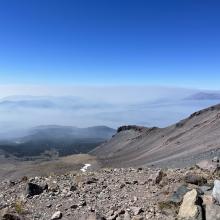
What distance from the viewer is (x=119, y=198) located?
707 inches

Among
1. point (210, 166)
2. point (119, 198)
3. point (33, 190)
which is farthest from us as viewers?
point (210, 166)

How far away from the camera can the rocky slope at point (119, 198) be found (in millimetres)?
15188

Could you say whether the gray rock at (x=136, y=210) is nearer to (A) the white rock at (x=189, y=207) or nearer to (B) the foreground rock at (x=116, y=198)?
(B) the foreground rock at (x=116, y=198)

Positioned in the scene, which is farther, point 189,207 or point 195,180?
point 195,180

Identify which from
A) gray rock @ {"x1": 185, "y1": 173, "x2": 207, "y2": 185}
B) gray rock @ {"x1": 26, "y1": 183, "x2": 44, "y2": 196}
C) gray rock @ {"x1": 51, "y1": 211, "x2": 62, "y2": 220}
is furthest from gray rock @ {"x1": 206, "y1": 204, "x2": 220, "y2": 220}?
A: gray rock @ {"x1": 26, "y1": 183, "x2": 44, "y2": 196}

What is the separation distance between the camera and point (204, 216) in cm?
1445

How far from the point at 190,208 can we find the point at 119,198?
4.10 metres

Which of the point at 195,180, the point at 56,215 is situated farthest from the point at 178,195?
the point at 56,215

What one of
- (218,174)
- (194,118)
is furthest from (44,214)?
(194,118)

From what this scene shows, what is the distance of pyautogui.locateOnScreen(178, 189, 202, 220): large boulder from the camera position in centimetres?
1441

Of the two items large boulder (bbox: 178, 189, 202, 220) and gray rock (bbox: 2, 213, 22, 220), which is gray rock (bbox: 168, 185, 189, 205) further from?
gray rock (bbox: 2, 213, 22, 220)

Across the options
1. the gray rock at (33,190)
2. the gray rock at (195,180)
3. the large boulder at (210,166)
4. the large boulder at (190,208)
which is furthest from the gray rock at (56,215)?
the large boulder at (210,166)

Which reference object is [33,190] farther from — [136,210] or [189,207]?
[189,207]

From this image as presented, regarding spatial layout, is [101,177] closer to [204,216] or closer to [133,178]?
[133,178]
